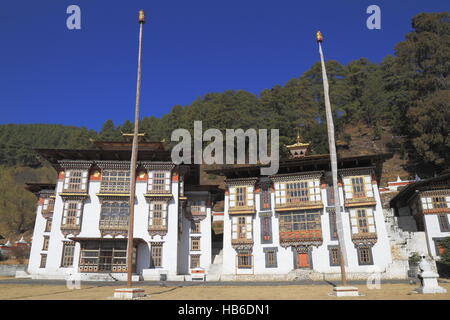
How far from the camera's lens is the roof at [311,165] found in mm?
33219

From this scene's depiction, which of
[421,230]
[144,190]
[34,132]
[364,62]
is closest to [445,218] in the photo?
[421,230]

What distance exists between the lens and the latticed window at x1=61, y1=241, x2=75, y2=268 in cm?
3406

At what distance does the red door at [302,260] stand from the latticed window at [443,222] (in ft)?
44.0

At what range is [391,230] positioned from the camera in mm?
34250

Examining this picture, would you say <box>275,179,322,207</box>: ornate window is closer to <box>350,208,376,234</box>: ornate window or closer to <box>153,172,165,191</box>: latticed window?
<box>350,208,376,234</box>: ornate window

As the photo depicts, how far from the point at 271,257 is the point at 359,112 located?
5308cm

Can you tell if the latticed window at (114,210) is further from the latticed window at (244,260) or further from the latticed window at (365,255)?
the latticed window at (365,255)

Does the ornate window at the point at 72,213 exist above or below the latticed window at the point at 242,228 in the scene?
above

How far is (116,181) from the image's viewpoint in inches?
1436

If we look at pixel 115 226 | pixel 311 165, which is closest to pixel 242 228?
pixel 311 165

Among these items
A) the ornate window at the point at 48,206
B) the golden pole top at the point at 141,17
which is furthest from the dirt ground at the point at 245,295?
the ornate window at the point at 48,206

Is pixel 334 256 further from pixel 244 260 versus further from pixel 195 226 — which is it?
pixel 195 226
